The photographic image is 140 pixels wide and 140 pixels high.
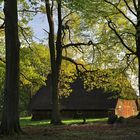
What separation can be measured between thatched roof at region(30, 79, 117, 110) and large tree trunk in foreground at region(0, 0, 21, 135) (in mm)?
42127

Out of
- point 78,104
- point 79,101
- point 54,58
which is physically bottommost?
point 78,104

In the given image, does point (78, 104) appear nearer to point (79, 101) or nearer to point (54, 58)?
point (79, 101)

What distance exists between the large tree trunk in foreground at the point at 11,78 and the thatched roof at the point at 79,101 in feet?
138

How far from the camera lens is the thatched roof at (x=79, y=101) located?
66062mm

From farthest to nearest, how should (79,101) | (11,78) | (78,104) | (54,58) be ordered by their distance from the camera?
(79,101) → (78,104) → (54,58) → (11,78)

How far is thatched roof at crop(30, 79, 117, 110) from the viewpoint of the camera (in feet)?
217

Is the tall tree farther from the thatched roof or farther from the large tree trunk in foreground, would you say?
the thatched roof

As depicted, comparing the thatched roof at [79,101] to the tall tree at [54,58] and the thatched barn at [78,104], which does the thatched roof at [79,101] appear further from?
the tall tree at [54,58]

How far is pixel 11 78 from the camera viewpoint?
2322 centimetres

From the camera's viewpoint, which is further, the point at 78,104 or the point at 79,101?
the point at 79,101

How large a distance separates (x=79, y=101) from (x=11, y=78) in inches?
1743

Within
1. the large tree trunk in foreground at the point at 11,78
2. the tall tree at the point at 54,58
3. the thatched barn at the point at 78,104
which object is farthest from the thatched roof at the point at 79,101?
the large tree trunk in foreground at the point at 11,78

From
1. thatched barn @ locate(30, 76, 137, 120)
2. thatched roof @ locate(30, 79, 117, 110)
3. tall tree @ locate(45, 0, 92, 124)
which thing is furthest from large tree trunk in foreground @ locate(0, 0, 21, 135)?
thatched roof @ locate(30, 79, 117, 110)

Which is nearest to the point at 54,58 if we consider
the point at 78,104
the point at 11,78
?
the point at 11,78
